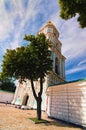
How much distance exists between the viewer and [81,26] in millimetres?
9961

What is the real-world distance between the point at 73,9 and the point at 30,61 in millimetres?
9342

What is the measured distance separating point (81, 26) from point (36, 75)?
9.54 meters

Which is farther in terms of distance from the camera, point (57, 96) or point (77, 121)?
point (57, 96)

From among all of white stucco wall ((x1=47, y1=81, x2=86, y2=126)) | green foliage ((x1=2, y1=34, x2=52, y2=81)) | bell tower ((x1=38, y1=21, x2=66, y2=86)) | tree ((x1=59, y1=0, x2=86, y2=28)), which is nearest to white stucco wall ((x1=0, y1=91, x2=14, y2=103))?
bell tower ((x1=38, y1=21, x2=66, y2=86))

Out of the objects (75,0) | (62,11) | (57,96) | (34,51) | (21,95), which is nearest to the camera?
(75,0)

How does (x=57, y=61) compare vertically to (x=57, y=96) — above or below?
above

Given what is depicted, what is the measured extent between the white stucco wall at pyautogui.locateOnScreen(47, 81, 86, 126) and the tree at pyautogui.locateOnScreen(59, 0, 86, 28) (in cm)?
762

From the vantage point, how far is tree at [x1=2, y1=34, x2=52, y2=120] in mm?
17047

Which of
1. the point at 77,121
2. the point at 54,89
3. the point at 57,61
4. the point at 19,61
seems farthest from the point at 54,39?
the point at 77,121

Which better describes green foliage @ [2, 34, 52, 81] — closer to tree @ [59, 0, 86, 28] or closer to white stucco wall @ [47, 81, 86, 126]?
white stucco wall @ [47, 81, 86, 126]

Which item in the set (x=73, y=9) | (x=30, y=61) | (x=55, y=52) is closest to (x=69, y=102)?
(x=30, y=61)

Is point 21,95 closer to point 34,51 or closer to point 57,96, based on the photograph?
point 57,96

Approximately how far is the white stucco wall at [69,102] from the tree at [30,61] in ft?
11.0

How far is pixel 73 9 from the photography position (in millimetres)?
9219
